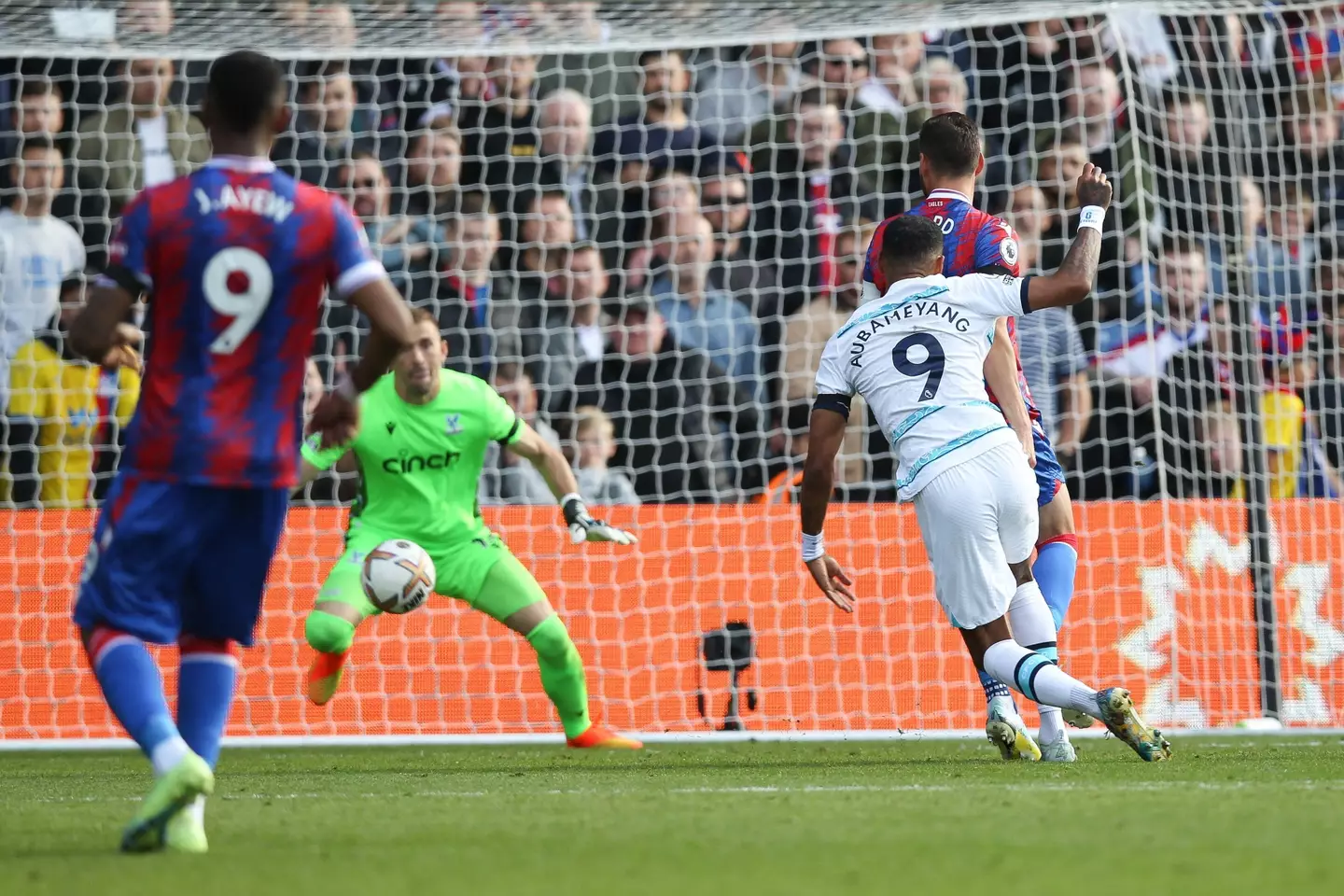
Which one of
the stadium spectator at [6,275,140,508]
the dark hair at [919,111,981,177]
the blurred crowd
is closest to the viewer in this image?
the dark hair at [919,111,981,177]

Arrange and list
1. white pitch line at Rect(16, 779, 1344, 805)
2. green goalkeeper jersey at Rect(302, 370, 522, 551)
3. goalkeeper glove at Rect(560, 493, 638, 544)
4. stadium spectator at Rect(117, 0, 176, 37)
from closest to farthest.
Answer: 1. white pitch line at Rect(16, 779, 1344, 805)
2. goalkeeper glove at Rect(560, 493, 638, 544)
3. green goalkeeper jersey at Rect(302, 370, 522, 551)
4. stadium spectator at Rect(117, 0, 176, 37)

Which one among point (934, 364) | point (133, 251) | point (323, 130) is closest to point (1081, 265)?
point (934, 364)

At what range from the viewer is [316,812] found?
5.00 metres

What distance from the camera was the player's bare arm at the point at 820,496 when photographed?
622 cm

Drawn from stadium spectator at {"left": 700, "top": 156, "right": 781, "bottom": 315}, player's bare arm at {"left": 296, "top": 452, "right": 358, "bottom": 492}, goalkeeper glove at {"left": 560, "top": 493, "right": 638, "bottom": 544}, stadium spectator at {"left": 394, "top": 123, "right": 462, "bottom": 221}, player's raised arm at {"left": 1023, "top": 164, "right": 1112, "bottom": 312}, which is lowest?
goalkeeper glove at {"left": 560, "top": 493, "right": 638, "bottom": 544}

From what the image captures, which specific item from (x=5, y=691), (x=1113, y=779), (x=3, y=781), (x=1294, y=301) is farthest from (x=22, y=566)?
(x=1294, y=301)

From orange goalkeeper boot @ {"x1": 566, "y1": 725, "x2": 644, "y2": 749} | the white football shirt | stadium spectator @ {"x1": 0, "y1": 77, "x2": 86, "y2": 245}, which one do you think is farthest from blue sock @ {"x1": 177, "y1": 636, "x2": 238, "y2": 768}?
stadium spectator @ {"x1": 0, "y1": 77, "x2": 86, "y2": 245}

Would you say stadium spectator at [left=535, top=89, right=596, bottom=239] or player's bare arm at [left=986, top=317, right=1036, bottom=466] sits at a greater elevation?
stadium spectator at [left=535, top=89, right=596, bottom=239]

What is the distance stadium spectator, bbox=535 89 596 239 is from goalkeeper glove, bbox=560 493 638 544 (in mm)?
3942

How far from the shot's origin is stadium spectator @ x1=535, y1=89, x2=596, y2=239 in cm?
1116

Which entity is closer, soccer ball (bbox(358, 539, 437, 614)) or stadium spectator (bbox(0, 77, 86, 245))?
soccer ball (bbox(358, 539, 437, 614))

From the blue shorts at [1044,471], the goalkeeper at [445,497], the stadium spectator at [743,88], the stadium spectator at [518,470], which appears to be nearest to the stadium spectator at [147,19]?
the stadium spectator at [518,470]

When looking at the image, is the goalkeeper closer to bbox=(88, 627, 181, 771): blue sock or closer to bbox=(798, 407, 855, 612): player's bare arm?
bbox=(798, 407, 855, 612): player's bare arm

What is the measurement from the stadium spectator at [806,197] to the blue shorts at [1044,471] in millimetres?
4027
